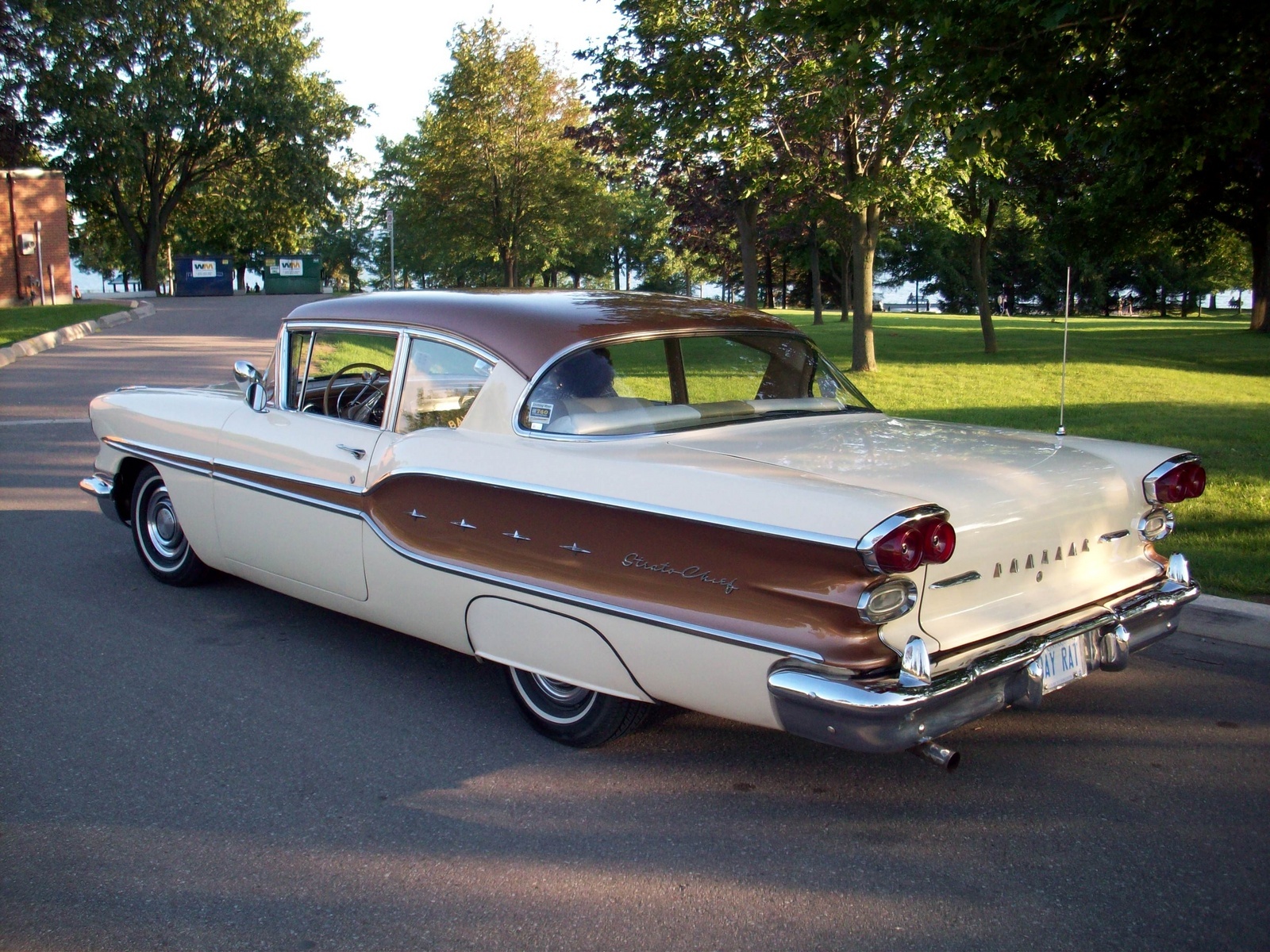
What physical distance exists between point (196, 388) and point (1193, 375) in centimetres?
1718

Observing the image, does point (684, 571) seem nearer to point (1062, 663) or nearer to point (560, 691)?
point (560, 691)

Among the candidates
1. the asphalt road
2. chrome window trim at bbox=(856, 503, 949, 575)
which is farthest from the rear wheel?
chrome window trim at bbox=(856, 503, 949, 575)

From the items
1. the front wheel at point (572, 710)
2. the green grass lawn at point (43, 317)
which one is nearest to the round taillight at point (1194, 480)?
the front wheel at point (572, 710)

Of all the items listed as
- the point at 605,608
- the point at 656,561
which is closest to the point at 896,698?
the point at 656,561

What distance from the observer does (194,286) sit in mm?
47438

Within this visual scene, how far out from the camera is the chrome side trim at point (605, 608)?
3.13 m

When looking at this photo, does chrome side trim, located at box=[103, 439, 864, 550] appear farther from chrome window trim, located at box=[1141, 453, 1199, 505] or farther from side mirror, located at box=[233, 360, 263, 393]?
chrome window trim, located at box=[1141, 453, 1199, 505]

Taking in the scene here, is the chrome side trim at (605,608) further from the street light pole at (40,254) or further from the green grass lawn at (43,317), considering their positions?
the street light pole at (40,254)

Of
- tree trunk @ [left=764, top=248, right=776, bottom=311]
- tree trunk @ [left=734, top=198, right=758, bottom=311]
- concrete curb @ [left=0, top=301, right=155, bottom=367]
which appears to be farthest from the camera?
tree trunk @ [left=764, top=248, right=776, bottom=311]

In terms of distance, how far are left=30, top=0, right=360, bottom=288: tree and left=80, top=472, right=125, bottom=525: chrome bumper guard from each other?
125ft

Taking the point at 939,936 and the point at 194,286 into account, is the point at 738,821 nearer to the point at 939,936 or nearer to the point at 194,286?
the point at 939,936

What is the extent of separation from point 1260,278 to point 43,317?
33.2 metres

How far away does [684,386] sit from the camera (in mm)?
4496

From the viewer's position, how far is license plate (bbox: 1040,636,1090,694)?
3391 mm
